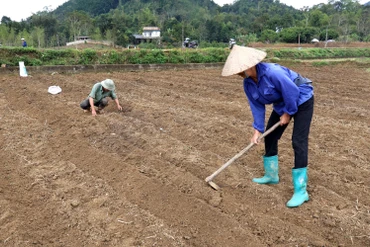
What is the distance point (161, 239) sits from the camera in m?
2.80

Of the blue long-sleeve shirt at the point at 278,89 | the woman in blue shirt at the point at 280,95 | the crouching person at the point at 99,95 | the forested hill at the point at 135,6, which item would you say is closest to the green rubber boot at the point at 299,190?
the woman in blue shirt at the point at 280,95

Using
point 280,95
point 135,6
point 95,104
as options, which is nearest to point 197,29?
point 95,104

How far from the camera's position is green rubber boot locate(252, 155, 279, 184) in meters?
3.66

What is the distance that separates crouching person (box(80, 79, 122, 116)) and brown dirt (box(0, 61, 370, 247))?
29 cm

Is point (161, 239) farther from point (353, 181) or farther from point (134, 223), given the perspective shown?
point (353, 181)

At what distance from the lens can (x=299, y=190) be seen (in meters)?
3.35

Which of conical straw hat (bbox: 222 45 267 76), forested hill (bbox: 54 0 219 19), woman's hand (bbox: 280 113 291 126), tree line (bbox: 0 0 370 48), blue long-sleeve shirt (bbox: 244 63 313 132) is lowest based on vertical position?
woman's hand (bbox: 280 113 291 126)

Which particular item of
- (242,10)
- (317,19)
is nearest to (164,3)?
(242,10)

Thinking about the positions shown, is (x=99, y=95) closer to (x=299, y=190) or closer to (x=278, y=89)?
(x=278, y=89)

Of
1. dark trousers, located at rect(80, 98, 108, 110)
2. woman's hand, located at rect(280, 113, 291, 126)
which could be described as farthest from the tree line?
woman's hand, located at rect(280, 113, 291, 126)

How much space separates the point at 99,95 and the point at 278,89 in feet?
13.3

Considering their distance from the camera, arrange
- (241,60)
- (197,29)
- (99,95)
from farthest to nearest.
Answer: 1. (197,29)
2. (99,95)
3. (241,60)

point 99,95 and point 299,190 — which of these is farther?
point 99,95

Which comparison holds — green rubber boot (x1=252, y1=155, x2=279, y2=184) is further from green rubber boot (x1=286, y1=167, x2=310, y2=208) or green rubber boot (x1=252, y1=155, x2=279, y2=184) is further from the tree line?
the tree line
